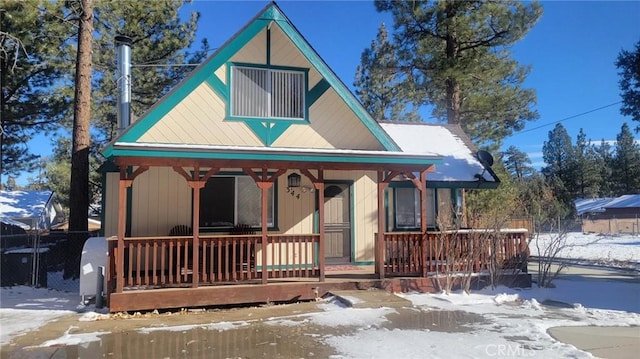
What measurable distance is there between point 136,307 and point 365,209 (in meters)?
5.74

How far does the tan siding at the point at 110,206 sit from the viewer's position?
10.5 meters

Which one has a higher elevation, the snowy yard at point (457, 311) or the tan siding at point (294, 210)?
the tan siding at point (294, 210)

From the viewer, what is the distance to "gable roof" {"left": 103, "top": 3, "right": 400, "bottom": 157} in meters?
9.23

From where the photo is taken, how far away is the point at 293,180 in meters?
10.9

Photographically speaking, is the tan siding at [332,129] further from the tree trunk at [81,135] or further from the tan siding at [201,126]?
the tree trunk at [81,135]

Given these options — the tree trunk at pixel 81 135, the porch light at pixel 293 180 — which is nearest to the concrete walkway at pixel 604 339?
the porch light at pixel 293 180

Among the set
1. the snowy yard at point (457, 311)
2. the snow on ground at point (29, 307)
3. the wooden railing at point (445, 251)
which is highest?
the wooden railing at point (445, 251)

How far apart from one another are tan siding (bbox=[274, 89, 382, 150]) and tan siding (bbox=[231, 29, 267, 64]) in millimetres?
1575

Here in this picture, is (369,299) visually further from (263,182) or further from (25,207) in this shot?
(25,207)

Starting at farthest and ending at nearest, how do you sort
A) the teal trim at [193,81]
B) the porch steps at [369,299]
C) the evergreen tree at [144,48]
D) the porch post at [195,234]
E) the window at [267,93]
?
the evergreen tree at [144,48], the window at [267,93], the teal trim at [193,81], the porch post at [195,234], the porch steps at [369,299]

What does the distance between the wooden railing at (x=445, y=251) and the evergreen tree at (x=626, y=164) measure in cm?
6112

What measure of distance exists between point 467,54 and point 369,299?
45.0ft

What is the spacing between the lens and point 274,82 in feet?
33.7

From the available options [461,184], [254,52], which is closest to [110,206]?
[254,52]
